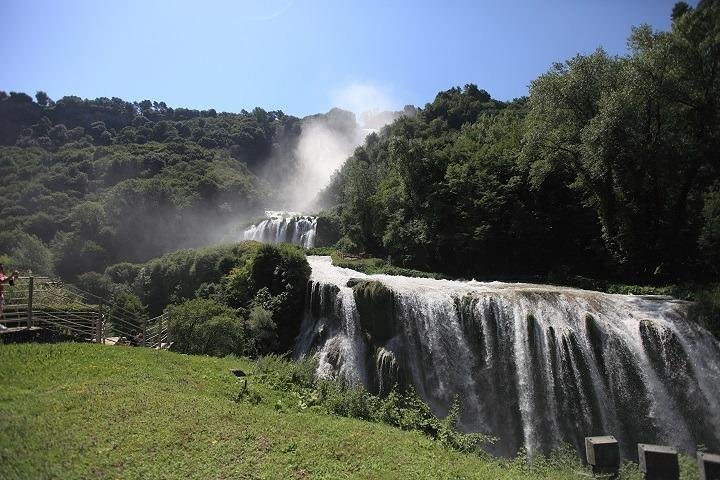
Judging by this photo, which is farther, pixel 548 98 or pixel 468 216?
pixel 468 216

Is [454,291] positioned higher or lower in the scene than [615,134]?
lower

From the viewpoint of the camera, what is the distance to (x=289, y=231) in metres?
53.3

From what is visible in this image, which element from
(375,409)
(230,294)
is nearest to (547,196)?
(230,294)

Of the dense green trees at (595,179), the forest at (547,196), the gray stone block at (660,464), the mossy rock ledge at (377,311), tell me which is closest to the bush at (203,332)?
the mossy rock ledge at (377,311)

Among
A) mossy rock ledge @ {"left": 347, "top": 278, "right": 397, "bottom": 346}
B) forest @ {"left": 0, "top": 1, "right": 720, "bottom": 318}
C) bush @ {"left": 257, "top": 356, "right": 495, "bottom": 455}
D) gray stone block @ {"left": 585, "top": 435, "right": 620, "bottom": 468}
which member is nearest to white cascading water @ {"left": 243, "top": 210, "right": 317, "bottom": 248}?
forest @ {"left": 0, "top": 1, "right": 720, "bottom": 318}

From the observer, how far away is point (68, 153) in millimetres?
92188

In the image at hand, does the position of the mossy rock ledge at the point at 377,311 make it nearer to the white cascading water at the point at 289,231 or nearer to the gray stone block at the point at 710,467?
the gray stone block at the point at 710,467

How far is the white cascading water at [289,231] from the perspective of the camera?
5244cm

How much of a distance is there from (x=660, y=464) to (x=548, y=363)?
11009mm

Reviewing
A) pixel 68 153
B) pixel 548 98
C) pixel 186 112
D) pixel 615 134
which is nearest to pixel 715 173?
pixel 615 134

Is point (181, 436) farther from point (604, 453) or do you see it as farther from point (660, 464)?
point (660, 464)

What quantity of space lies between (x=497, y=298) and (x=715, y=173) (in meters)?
15.4

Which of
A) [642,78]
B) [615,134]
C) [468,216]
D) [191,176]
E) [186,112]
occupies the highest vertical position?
[186,112]

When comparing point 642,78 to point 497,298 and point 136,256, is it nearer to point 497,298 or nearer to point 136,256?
point 497,298
